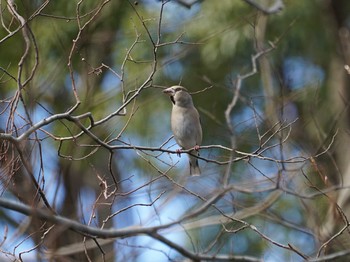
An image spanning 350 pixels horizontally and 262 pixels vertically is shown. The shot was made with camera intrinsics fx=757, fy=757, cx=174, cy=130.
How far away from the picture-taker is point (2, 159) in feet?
13.0

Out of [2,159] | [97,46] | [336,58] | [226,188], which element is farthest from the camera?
[336,58]

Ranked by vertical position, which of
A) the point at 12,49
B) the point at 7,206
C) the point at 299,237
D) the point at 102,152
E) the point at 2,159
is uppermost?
the point at 12,49

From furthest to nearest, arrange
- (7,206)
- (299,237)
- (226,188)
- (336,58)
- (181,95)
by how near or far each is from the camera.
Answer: (336,58) < (299,237) < (181,95) < (7,206) < (226,188)

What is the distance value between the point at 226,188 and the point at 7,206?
88cm

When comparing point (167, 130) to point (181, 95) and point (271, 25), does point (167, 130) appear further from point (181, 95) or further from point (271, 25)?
point (181, 95)

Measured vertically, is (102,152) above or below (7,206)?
above

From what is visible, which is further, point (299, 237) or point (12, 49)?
point (299, 237)

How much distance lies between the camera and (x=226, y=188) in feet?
9.00

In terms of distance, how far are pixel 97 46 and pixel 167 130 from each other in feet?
6.53

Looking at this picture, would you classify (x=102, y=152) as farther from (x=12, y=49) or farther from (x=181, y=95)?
(x=181, y=95)

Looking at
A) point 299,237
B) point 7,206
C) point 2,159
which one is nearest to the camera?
point 7,206

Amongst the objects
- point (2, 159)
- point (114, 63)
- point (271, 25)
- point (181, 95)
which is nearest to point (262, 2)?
point (271, 25)

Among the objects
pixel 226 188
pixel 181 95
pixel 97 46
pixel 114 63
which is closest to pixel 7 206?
pixel 226 188

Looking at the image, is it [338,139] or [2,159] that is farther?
[338,139]
